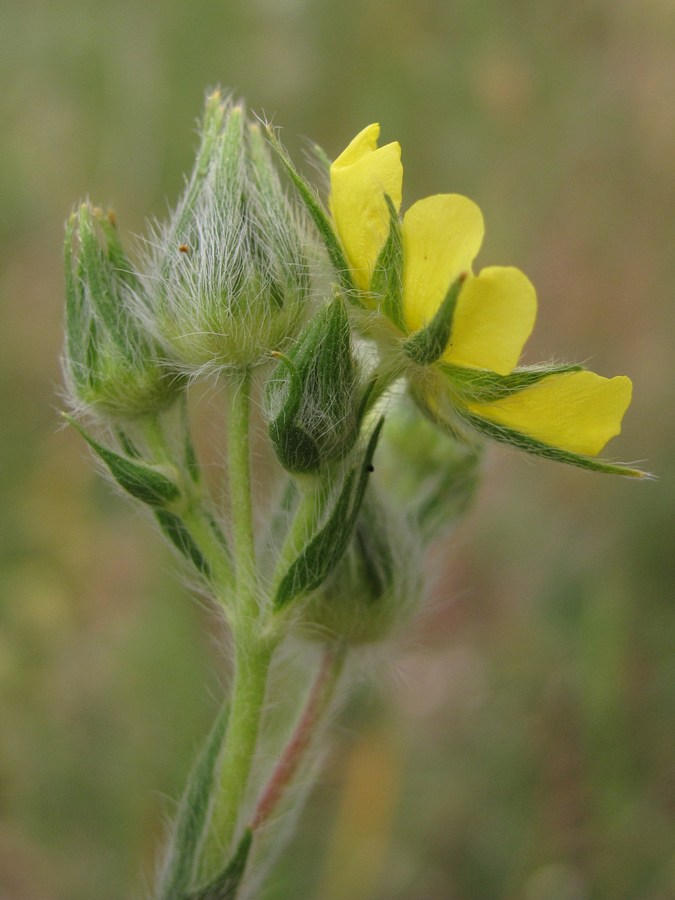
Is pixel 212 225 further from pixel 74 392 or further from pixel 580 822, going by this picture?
pixel 580 822

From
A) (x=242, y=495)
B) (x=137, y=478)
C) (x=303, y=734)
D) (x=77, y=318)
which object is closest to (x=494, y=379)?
(x=242, y=495)

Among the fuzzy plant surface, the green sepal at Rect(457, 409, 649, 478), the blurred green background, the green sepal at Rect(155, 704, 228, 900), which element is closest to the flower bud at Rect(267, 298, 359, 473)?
the fuzzy plant surface

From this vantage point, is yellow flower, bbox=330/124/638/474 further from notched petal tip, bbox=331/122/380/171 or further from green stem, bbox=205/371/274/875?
green stem, bbox=205/371/274/875

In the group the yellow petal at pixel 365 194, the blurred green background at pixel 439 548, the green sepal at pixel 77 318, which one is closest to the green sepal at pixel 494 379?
the yellow petal at pixel 365 194

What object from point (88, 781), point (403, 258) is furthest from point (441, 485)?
point (88, 781)

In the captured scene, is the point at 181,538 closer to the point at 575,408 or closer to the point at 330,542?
the point at 330,542

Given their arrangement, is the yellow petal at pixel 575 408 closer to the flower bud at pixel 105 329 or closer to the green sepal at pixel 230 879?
the flower bud at pixel 105 329
